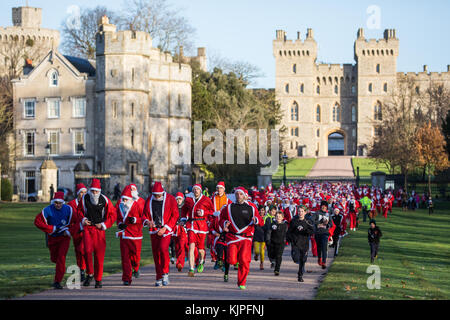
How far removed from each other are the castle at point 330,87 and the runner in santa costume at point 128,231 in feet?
310

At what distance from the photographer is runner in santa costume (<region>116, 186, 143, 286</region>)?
13.6m

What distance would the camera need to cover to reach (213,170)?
57.2 metres

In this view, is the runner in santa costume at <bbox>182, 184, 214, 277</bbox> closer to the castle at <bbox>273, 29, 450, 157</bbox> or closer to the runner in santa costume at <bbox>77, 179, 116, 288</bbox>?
the runner in santa costume at <bbox>77, 179, 116, 288</bbox>

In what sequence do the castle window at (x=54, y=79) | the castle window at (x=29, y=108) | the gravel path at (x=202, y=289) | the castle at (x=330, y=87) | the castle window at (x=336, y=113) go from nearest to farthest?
1. the gravel path at (x=202, y=289)
2. the castle window at (x=54, y=79)
3. the castle window at (x=29, y=108)
4. the castle at (x=330, y=87)
5. the castle window at (x=336, y=113)

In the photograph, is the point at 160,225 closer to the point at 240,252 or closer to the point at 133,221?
the point at 133,221

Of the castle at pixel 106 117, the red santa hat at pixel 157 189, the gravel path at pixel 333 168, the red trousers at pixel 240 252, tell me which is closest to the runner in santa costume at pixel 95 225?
the red santa hat at pixel 157 189

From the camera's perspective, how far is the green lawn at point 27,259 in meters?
13.8

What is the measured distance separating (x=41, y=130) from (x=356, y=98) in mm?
66927

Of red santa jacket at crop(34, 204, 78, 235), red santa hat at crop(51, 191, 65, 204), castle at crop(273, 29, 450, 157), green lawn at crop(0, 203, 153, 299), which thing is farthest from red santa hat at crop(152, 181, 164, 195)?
castle at crop(273, 29, 450, 157)

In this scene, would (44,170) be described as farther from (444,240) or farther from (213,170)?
(444,240)

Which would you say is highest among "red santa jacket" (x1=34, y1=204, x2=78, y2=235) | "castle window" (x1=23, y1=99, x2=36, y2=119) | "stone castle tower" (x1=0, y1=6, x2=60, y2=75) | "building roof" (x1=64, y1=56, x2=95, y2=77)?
"stone castle tower" (x1=0, y1=6, x2=60, y2=75)

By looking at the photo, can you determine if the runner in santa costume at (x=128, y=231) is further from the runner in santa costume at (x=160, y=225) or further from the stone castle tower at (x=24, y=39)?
the stone castle tower at (x=24, y=39)

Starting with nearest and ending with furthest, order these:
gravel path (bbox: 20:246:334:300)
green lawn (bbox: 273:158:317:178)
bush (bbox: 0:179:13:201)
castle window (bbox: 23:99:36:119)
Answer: gravel path (bbox: 20:246:334:300) → bush (bbox: 0:179:13:201) → castle window (bbox: 23:99:36:119) → green lawn (bbox: 273:158:317:178)

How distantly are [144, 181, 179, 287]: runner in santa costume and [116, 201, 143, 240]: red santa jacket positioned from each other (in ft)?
0.47
